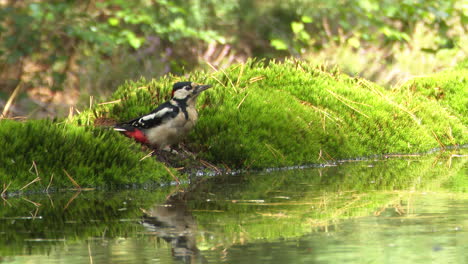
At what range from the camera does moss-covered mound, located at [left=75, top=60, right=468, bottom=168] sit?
315 inches

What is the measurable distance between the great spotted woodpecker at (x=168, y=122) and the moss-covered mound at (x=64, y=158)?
0.30 metres

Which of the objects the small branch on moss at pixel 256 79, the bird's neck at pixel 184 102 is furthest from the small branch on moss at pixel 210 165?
the small branch on moss at pixel 256 79

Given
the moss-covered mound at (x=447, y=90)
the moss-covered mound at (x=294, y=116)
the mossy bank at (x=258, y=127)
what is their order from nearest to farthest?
the mossy bank at (x=258, y=127) < the moss-covered mound at (x=294, y=116) < the moss-covered mound at (x=447, y=90)

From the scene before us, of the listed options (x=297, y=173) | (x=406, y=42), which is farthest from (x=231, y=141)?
(x=406, y=42)

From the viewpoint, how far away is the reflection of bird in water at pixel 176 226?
13.2ft

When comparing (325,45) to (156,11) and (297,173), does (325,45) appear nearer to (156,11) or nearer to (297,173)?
(156,11)

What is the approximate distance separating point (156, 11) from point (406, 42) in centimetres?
616

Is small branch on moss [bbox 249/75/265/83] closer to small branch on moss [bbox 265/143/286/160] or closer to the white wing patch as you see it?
small branch on moss [bbox 265/143/286/160]

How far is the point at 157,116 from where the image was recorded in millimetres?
7254

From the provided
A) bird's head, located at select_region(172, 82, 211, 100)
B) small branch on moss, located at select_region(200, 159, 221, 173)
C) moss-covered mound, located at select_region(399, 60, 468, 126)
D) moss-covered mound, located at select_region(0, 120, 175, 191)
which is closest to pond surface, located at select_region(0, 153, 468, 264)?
moss-covered mound, located at select_region(0, 120, 175, 191)

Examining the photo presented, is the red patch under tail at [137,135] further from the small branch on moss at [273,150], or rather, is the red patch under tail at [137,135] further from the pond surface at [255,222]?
Answer: the small branch on moss at [273,150]

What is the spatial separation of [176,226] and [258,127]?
3.50m

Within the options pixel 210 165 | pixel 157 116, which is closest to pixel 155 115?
pixel 157 116

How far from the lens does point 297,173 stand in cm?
764
